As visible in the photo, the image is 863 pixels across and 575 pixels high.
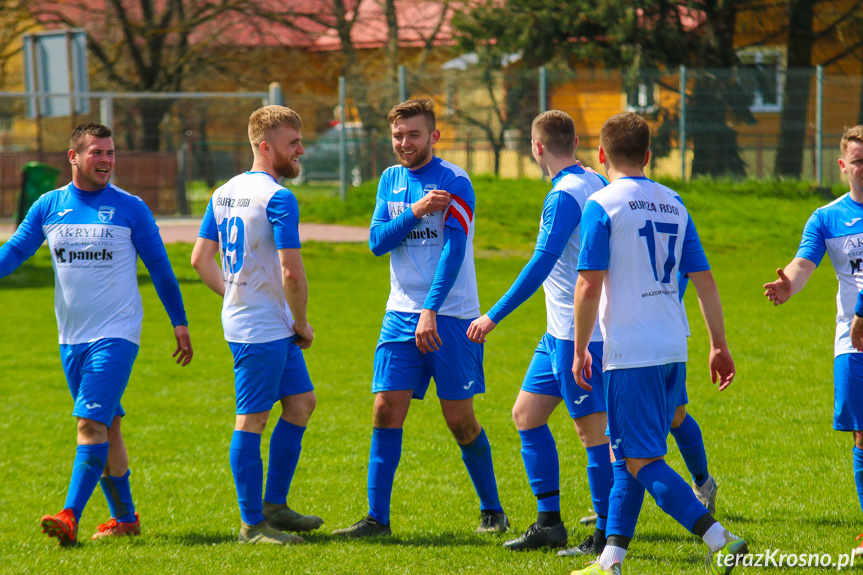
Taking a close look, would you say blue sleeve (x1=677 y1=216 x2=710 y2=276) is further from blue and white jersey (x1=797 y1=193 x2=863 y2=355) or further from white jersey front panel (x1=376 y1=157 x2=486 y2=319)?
white jersey front panel (x1=376 y1=157 x2=486 y2=319)

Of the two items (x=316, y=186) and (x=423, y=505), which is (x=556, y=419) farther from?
(x=316, y=186)

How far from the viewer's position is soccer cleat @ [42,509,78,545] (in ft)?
15.5

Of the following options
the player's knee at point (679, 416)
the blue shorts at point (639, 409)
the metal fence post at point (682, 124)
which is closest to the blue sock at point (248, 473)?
the blue shorts at point (639, 409)

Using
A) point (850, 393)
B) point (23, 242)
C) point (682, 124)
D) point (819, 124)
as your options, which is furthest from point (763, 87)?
point (23, 242)

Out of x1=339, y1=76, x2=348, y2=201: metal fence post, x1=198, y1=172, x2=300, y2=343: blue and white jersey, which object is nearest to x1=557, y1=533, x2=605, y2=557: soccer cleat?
x1=198, y1=172, x2=300, y2=343: blue and white jersey

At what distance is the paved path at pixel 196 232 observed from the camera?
1802cm

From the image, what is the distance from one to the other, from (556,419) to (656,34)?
17.3 metres

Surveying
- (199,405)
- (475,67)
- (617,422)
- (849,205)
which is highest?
(475,67)

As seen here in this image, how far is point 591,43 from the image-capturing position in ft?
74.7

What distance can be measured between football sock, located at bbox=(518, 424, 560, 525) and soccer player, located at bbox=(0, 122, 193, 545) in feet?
6.41

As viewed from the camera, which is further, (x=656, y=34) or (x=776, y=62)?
(x=776, y=62)

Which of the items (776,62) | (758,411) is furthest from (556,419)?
(776,62)

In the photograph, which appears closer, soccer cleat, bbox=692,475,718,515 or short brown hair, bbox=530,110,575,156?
short brown hair, bbox=530,110,575,156

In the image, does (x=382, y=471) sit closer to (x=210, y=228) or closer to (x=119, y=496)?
(x=119, y=496)
